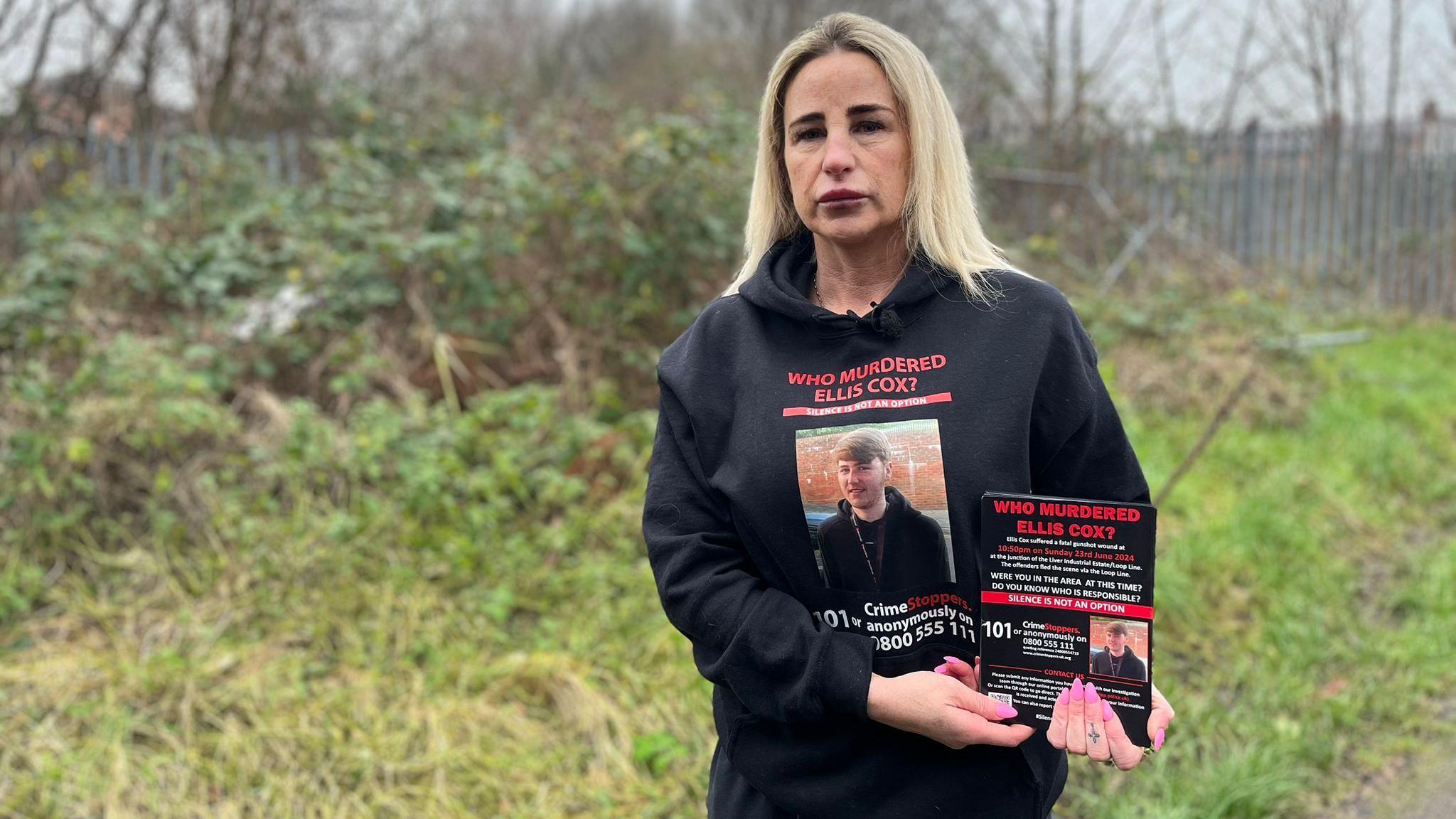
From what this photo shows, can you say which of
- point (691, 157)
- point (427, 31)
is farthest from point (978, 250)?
point (427, 31)

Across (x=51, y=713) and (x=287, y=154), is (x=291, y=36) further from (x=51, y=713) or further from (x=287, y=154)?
(x=51, y=713)

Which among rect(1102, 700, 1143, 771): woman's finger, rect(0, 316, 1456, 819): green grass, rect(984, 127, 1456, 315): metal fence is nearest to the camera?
rect(1102, 700, 1143, 771): woman's finger

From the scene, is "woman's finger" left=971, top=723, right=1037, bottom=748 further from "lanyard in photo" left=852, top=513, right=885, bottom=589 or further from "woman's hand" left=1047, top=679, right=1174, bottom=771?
"lanyard in photo" left=852, top=513, right=885, bottom=589

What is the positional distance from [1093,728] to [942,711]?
0.20 m

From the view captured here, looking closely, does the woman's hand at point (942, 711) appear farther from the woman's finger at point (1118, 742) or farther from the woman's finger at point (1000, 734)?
the woman's finger at point (1118, 742)

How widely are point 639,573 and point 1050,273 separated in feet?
19.4

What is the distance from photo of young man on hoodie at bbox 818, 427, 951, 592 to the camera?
5.17ft

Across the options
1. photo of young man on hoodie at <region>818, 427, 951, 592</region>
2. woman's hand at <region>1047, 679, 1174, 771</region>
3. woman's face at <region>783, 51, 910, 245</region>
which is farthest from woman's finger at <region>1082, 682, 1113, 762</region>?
woman's face at <region>783, 51, 910, 245</region>

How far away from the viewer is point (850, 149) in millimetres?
1650

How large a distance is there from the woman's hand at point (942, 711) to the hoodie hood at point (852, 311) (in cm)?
51

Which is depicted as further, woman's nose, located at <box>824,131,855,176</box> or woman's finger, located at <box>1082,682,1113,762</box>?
woman's nose, located at <box>824,131,855,176</box>

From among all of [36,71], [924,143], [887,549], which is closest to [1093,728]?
[887,549]

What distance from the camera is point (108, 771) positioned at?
3.30 meters

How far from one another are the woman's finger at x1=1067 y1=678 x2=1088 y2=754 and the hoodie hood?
0.56 m
